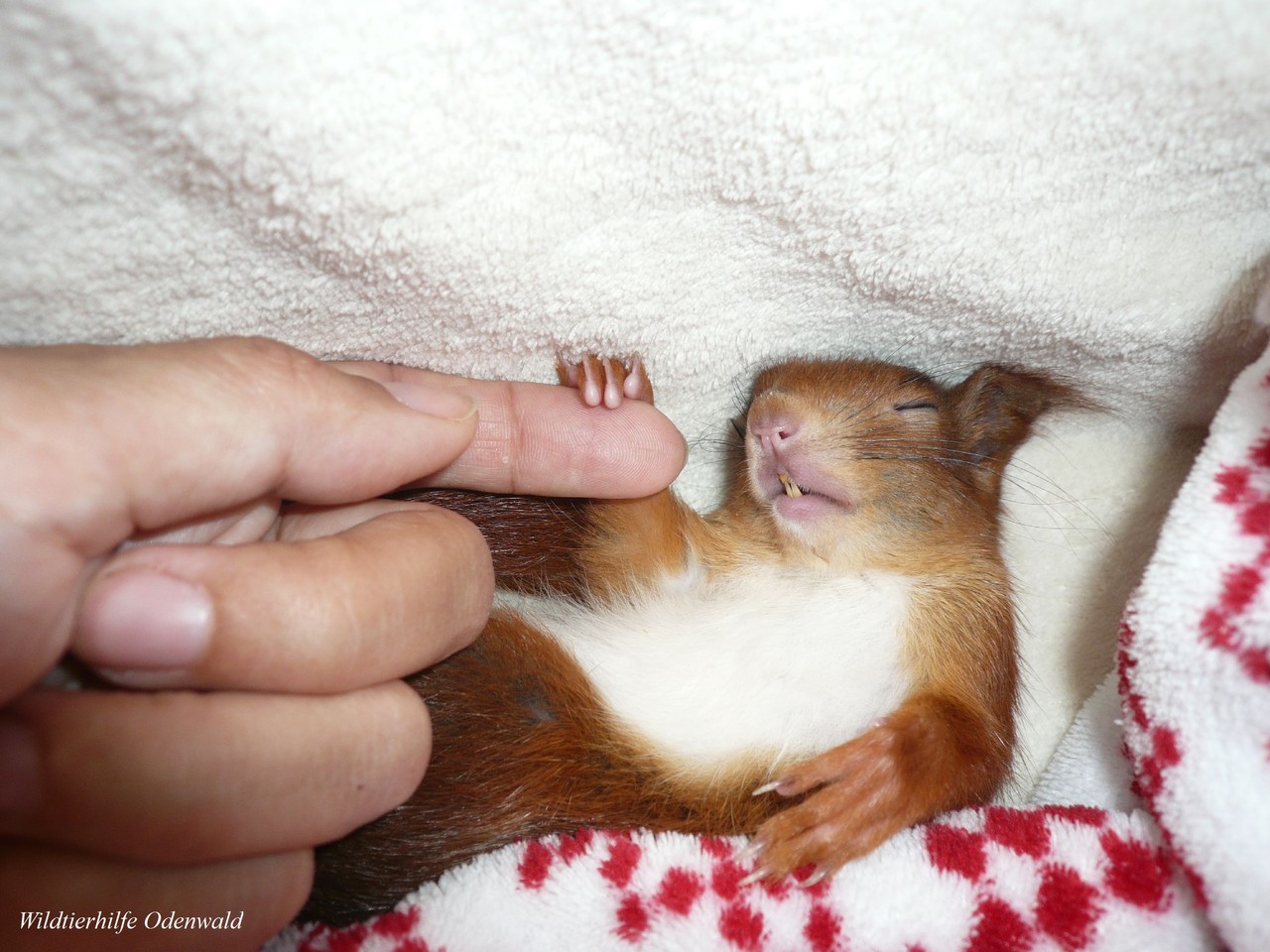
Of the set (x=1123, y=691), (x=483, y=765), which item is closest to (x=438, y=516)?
(x=483, y=765)

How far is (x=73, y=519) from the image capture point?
3.86 feet

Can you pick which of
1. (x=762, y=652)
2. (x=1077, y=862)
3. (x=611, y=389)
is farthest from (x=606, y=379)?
(x=1077, y=862)

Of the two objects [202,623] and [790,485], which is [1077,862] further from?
[202,623]

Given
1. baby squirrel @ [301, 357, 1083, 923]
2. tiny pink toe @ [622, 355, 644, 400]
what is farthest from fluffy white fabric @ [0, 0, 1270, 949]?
baby squirrel @ [301, 357, 1083, 923]

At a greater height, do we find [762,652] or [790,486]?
[790,486]

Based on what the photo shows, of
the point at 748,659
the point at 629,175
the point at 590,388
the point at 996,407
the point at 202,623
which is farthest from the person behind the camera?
the point at 996,407

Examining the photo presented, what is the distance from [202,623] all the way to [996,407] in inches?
76.1

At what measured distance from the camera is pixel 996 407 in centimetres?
237

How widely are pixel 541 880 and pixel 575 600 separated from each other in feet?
2.30

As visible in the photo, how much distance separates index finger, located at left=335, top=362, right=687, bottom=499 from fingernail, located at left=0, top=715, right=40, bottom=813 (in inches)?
37.4

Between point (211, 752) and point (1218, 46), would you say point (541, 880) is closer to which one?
Answer: point (211, 752)

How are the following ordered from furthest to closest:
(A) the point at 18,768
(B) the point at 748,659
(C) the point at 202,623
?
(B) the point at 748,659 < (C) the point at 202,623 < (A) the point at 18,768

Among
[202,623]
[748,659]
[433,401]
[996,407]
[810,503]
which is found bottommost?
[748,659]

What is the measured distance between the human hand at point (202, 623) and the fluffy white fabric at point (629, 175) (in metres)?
0.24
